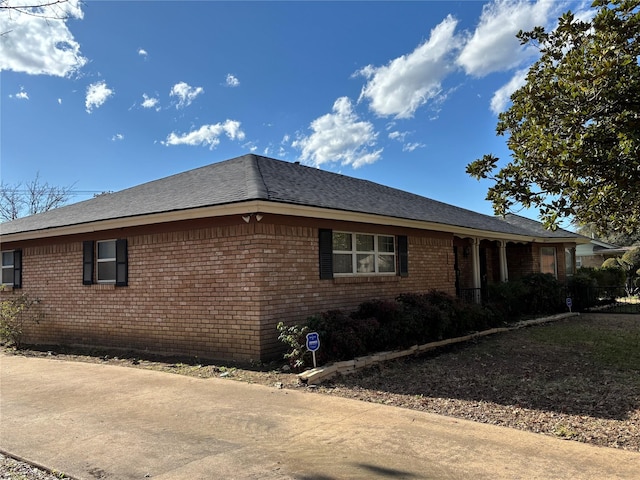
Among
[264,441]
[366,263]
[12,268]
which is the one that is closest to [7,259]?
[12,268]

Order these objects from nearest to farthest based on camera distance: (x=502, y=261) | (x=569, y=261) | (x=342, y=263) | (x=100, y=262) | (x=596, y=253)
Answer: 1. (x=342, y=263)
2. (x=100, y=262)
3. (x=502, y=261)
4. (x=569, y=261)
5. (x=596, y=253)

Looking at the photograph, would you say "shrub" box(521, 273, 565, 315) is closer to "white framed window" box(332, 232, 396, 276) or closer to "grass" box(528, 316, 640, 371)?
"grass" box(528, 316, 640, 371)

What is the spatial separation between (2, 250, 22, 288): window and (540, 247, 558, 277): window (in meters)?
18.0

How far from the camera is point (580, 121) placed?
19.2 ft

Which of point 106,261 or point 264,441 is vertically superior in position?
point 106,261

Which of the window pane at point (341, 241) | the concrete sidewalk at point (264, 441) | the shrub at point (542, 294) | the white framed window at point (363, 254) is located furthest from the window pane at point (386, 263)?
the shrub at point (542, 294)

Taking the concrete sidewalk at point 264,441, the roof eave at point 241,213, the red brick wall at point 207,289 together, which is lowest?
the concrete sidewalk at point 264,441

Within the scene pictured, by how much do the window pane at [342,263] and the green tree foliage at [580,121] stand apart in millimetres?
4078

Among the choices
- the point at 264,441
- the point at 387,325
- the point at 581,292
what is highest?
the point at 581,292

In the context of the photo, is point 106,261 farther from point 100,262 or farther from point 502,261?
point 502,261

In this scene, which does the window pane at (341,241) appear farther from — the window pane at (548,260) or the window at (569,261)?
the window at (569,261)

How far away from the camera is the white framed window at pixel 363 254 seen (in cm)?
1033

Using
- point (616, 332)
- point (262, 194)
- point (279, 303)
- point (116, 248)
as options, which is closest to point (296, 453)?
point (279, 303)

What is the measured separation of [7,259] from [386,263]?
1087 cm
